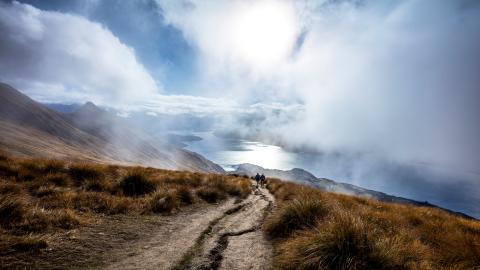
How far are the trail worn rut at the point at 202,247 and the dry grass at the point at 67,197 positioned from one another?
2025mm

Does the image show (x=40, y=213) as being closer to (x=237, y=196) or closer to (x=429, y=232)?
(x=237, y=196)

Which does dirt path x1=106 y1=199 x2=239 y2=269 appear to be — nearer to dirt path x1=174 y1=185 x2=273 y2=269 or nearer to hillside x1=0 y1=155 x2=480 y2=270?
hillside x1=0 y1=155 x2=480 y2=270

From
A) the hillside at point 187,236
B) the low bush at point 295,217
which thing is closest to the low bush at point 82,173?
the hillside at point 187,236

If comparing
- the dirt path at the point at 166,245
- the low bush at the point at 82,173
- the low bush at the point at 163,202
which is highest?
the low bush at the point at 82,173

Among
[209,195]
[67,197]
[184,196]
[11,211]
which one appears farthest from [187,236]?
[209,195]

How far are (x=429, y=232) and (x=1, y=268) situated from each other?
1312cm

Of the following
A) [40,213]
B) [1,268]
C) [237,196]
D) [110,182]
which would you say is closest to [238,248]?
[1,268]

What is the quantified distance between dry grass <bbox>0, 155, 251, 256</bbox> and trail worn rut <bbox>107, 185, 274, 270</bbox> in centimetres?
203

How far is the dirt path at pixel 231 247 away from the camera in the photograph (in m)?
6.33

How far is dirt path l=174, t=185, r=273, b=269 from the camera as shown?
6.33 m

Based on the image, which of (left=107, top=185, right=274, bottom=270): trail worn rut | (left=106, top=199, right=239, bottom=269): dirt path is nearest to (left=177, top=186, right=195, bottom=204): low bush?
(left=106, top=199, right=239, bottom=269): dirt path

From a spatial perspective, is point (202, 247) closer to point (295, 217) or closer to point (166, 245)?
point (166, 245)

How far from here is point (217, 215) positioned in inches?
460

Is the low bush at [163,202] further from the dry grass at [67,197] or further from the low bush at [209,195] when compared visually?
the low bush at [209,195]
